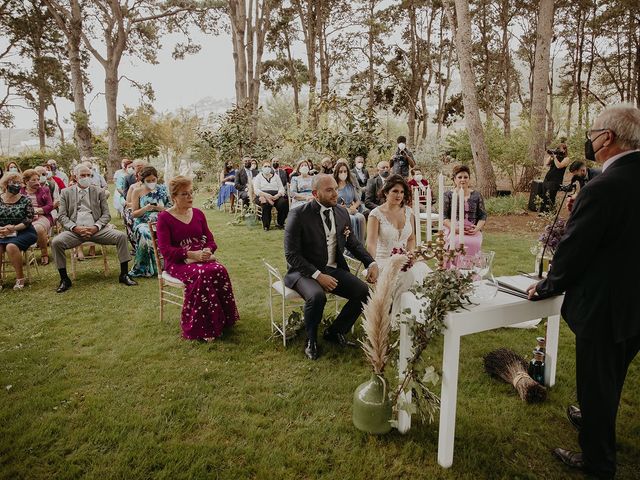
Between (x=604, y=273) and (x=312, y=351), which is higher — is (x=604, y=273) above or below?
above

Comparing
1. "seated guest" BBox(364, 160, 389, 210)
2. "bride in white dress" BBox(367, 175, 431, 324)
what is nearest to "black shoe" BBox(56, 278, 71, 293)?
"bride in white dress" BBox(367, 175, 431, 324)

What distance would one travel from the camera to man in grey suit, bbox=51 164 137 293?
578 cm

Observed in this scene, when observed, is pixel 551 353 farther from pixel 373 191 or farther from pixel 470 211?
pixel 373 191

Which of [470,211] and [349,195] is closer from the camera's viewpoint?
[470,211]

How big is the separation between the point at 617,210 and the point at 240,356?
9.97 feet

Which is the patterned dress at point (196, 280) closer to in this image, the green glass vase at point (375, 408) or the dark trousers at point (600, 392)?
the green glass vase at point (375, 408)

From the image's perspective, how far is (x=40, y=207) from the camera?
719 centimetres

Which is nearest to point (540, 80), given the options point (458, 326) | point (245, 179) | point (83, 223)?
point (245, 179)

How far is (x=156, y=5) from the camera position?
1788cm

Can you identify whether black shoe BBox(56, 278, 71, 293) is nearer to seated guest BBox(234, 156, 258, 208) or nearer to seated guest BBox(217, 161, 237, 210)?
seated guest BBox(234, 156, 258, 208)

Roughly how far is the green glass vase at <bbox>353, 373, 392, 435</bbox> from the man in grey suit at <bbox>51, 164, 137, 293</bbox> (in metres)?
4.39

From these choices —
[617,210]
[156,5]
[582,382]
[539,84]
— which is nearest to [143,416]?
[582,382]

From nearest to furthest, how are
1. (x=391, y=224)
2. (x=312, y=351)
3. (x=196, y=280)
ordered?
(x=312, y=351) < (x=196, y=280) < (x=391, y=224)

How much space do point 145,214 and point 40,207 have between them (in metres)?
2.20
